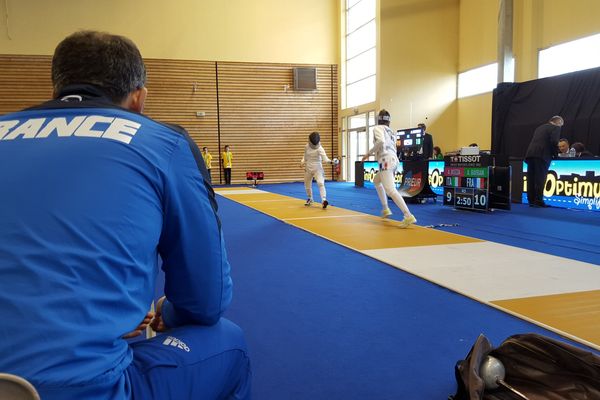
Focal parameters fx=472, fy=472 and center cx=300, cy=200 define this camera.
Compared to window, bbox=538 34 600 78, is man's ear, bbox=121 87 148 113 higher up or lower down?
lower down

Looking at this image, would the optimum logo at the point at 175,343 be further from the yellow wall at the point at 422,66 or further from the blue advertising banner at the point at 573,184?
the yellow wall at the point at 422,66

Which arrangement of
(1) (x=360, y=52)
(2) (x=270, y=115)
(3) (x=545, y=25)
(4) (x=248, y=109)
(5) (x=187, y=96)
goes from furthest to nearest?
1. (2) (x=270, y=115)
2. (4) (x=248, y=109)
3. (5) (x=187, y=96)
4. (1) (x=360, y=52)
5. (3) (x=545, y=25)

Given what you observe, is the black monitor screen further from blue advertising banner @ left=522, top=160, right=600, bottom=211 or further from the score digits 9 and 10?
blue advertising banner @ left=522, top=160, right=600, bottom=211

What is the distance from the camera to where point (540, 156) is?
9828 millimetres

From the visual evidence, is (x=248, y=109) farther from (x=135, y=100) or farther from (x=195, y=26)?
(x=135, y=100)

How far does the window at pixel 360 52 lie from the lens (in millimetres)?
19781

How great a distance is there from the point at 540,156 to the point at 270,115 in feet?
47.4

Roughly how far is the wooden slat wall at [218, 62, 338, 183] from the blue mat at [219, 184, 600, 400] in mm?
17618

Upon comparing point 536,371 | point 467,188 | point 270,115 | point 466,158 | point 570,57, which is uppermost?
point 570,57

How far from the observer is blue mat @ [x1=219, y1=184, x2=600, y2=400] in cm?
Result: 229

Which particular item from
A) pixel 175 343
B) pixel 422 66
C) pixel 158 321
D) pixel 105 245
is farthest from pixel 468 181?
pixel 422 66

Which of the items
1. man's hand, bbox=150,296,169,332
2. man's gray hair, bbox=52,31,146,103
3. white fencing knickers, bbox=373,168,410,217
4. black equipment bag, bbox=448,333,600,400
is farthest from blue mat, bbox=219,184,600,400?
white fencing knickers, bbox=373,168,410,217

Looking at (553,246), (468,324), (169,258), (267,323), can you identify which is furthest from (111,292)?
(553,246)

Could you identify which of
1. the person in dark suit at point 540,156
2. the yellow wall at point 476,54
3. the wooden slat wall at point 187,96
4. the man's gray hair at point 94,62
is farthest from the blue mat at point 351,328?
the wooden slat wall at point 187,96
